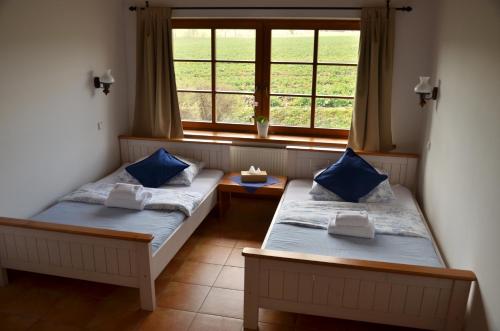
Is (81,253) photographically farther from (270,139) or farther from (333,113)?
(333,113)

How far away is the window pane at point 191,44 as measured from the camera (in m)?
4.79

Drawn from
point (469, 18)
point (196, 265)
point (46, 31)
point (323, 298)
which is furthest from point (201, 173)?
point (469, 18)

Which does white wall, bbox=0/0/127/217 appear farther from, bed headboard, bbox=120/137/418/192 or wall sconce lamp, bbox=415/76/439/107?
wall sconce lamp, bbox=415/76/439/107

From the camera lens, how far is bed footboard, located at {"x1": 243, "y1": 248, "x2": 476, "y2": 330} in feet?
8.27

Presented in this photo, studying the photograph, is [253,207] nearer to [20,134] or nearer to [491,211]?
[20,134]

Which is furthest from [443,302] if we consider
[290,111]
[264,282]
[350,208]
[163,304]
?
[290,111]

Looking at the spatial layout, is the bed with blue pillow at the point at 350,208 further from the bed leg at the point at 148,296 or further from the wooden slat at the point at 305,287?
the bed leg at the point at 148,296

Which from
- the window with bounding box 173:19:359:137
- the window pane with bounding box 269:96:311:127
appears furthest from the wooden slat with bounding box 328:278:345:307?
the window pane with bounding box 269:96:311:127

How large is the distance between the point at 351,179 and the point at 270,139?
1102 mm

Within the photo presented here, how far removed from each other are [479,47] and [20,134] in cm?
337

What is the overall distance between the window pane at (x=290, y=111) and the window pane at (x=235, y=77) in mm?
323

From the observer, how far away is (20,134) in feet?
11.4

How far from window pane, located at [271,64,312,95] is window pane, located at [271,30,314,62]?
8cm

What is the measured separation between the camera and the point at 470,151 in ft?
8.83
